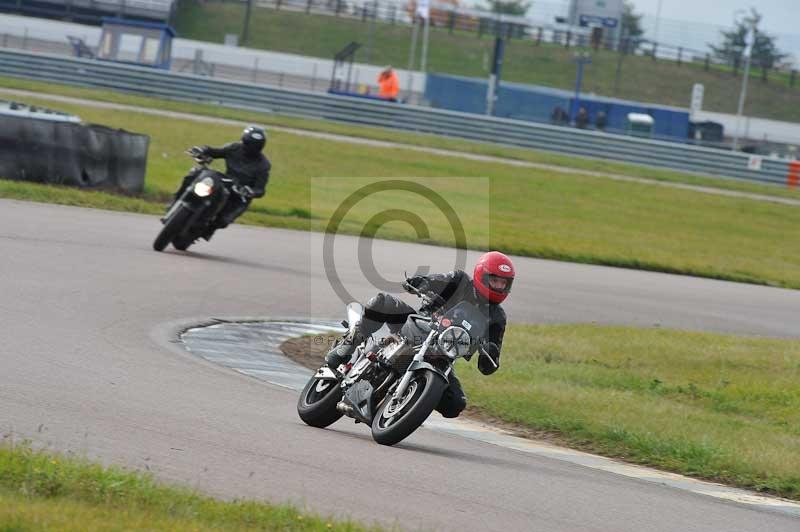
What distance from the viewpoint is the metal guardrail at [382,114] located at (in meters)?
41.4

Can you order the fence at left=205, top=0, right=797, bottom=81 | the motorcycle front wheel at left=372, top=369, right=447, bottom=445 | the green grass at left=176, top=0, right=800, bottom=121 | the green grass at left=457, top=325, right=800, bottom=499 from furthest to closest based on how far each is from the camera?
the fence at left=205, top=0, right=797, bottom=81 < the green grass at left=176, top=0, right=800, bottom=121 < the green grass at left=457, top=325, right=800, bottom=499 < the motorcycle front wheel at left=372, top=369, right=447, bottom=445

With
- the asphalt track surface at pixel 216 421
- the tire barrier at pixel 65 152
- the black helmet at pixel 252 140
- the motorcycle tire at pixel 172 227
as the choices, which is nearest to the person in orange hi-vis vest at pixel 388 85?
the tire barrier at pixel 65 152

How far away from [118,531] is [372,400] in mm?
3276

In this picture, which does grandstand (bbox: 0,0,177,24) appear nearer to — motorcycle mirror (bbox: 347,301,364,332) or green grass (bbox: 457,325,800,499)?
green grass (bbox: 457,325,800,499)

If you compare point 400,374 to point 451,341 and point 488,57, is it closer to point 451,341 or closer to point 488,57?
point 451,341

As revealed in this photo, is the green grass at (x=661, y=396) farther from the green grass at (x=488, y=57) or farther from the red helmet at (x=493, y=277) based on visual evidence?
the green grass at (x=488, y=57)

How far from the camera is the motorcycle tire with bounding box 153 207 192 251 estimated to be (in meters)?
15.9

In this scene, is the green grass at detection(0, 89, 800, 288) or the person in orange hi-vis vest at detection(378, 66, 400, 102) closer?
the green grass at detection(0, 89, 800, 288)

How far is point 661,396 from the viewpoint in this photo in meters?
11.7

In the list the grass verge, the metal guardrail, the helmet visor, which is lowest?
the grass verge

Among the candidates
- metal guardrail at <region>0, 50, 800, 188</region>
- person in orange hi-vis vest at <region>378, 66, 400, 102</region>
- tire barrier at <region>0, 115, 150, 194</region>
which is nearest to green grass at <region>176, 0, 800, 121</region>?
person in orange hi-vis vest at <region>378, 66, 400, 102</region>

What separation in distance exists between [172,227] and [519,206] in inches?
594

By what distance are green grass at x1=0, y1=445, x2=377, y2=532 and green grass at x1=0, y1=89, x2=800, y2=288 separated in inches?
536

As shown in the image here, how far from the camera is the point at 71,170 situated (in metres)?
20.2
